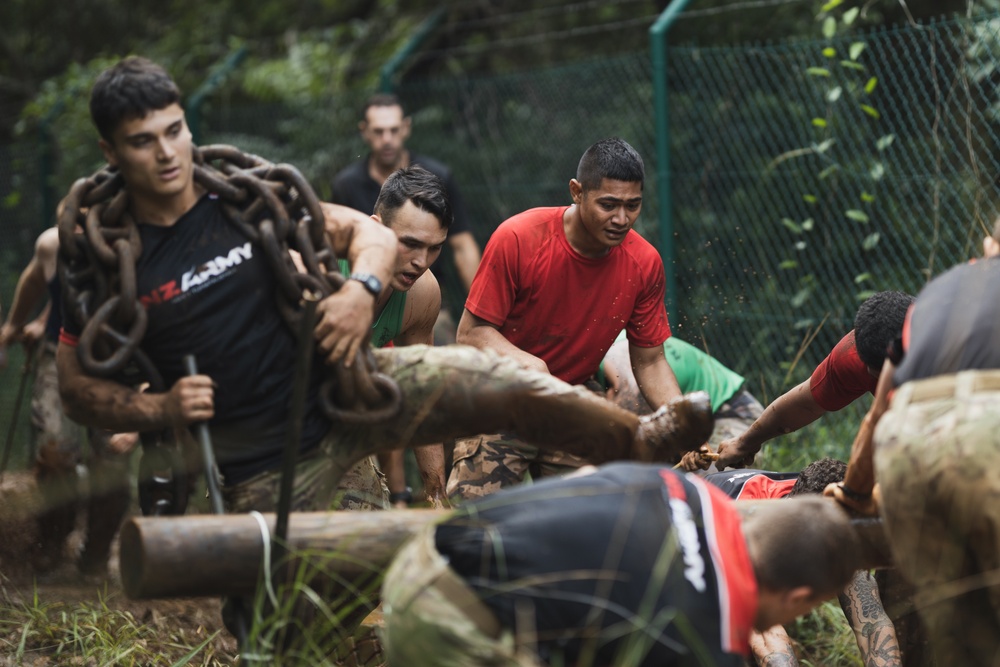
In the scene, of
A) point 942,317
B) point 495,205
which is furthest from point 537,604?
point 495,205

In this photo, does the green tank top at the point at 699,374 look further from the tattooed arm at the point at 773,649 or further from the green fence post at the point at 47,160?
the green fence post at the point at 47,160

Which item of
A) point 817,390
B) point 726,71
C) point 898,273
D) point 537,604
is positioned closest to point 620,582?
point 537,604

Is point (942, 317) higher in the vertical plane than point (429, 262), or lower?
lower

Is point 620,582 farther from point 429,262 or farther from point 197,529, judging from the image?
point 429,262

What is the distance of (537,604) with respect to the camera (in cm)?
311

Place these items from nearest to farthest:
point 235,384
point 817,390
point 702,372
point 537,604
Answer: point 537,604 → point 235,384 → point 817,390 → point 702,372

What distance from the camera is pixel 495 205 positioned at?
9023 millimetres

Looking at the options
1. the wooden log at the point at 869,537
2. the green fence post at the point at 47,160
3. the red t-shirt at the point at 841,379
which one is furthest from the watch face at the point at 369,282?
the green fence post at the point at 47,160

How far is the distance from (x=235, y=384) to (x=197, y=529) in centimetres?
59

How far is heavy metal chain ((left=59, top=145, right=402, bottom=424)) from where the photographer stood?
151 inches

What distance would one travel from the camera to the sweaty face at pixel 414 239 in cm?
536

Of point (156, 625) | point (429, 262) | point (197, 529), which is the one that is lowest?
point (156, 625)

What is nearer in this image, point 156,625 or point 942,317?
point 942,317

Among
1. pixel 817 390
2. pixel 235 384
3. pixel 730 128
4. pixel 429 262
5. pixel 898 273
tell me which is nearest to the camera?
pixel 235 384
